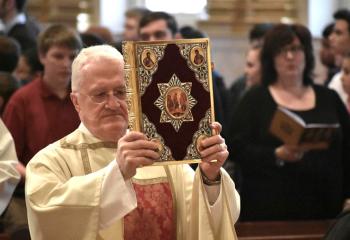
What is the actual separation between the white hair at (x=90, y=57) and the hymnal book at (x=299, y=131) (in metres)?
2.27

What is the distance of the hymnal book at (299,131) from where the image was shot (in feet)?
19.7

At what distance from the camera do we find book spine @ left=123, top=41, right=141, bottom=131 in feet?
11.6

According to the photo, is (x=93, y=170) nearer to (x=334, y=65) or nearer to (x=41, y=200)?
(x=41, y=200)

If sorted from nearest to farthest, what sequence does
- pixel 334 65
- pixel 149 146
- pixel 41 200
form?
pixel 149 146, pixel 41 200, pixel 334 65

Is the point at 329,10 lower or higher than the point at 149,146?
lower

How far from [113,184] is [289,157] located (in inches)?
108

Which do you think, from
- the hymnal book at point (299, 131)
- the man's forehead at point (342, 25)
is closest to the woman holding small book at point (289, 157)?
the hymnal book at point (299, 131)

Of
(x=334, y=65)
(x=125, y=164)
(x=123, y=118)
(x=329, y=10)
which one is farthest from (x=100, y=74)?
(x=329, y=10)

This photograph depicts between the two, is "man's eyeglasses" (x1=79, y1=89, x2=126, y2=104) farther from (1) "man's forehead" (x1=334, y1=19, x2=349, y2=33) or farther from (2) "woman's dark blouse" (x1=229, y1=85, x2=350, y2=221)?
(1) "man's forehead" (x1=334, y1=19, x2=349, y2=33)

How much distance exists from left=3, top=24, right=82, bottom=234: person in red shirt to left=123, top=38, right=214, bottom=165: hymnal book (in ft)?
6.65

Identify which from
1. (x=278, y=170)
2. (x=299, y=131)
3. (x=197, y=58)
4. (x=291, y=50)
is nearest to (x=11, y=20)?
(x=291, y=50)

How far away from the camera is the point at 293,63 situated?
6508 millimetres

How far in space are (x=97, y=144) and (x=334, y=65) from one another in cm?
561

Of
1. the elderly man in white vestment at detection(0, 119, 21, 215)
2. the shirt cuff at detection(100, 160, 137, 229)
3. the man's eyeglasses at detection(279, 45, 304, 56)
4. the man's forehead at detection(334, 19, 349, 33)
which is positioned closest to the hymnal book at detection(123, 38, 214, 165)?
the shirt cuff at detection(100, 160, 137, 229)
